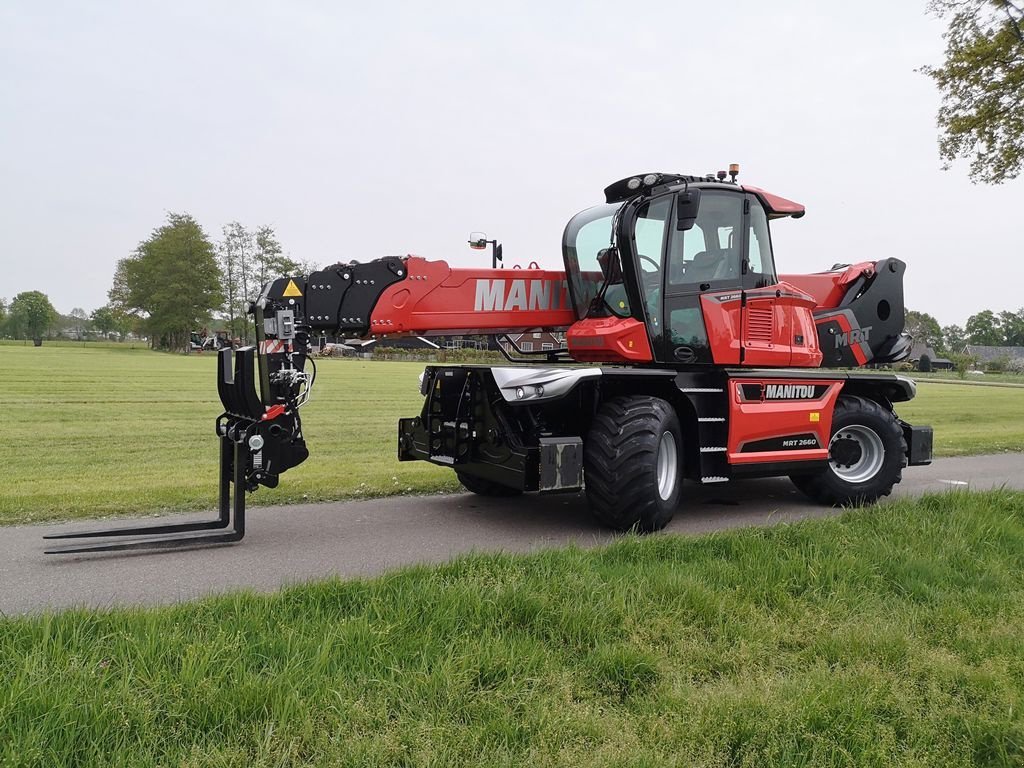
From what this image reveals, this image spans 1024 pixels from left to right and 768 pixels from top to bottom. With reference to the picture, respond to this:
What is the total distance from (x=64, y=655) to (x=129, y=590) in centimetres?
143

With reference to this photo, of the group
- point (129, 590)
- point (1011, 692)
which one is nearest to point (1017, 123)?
point (1011, 692)

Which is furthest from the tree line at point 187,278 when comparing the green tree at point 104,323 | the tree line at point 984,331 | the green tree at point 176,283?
the tree line at point 984,331

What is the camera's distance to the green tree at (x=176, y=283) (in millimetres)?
75562

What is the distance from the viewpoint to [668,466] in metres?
6.95

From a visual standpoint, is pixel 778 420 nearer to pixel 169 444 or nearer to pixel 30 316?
pixel 169 444

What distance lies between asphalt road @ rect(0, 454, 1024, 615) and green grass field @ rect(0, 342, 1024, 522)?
71cm

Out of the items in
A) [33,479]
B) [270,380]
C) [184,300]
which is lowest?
[33,479]

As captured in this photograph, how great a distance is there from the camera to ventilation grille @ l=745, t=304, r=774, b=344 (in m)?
7.47

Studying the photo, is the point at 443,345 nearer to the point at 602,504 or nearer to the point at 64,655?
the point at 602,504

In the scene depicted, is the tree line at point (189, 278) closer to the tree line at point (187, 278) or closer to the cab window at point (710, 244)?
the tree line at point (187, 278)

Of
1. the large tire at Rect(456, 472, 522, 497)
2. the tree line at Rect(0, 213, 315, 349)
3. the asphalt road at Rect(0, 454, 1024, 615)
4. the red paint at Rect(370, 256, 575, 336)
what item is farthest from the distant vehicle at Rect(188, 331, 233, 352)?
the tree line at Rect(0, 213, 315, 349)

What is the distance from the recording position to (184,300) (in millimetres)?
75188

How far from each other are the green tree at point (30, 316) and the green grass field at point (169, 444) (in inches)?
4242

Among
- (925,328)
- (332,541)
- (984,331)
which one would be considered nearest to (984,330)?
(984,331)
